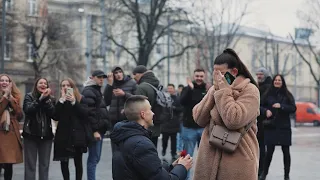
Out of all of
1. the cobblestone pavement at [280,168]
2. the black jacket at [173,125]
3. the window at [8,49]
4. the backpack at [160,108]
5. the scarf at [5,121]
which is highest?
the window at [8,49]

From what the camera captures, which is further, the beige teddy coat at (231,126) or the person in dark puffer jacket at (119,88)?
the person in dark puffer jacket at (119,88)

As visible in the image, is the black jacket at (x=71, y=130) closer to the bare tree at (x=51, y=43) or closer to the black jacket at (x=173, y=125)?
the black jacket at (x=173, y=125)

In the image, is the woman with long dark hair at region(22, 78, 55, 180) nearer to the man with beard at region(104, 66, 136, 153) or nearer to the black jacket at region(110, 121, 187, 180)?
the man with beard at region(104, 66, 136, 153)

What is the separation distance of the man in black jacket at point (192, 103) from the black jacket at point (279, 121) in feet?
4.15

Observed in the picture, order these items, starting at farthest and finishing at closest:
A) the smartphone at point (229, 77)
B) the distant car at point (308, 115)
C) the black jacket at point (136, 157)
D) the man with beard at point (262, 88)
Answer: the distant car at point (308, 115) → the man with beard at point (262, 88) → the smartphone at point (229, 77) → the black jacket at point (136, 157)

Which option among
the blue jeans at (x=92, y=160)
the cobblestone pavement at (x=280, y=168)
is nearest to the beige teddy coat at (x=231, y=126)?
the blue jeans at (x=92, y=160)

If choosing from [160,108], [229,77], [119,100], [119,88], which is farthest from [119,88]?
[229,77]

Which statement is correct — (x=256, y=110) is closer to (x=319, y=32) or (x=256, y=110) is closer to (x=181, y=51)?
(x=181, y=51)

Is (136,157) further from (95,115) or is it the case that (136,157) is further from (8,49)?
(8,49)

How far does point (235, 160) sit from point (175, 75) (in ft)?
225

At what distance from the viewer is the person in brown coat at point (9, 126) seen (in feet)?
31.8

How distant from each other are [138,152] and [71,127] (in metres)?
4.81

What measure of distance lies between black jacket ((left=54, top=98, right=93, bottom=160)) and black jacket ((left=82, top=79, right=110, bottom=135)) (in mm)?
136

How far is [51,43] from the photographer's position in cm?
4616
